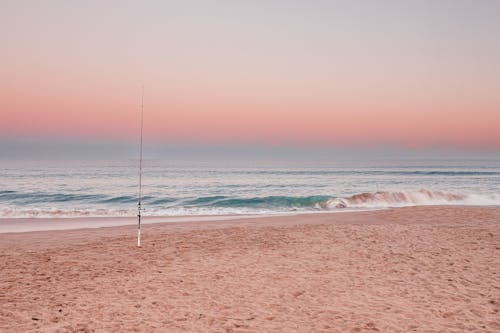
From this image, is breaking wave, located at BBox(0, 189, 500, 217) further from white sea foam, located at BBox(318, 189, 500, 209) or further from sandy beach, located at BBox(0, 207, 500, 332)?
sandy beach, located at BBox(0, 207, 500, 332)

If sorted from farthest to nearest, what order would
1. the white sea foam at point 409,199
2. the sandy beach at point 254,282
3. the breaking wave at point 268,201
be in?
the white sea foam at point 409,199 → the breaking wave at point 268,201 → the sandy beach at point 254,282

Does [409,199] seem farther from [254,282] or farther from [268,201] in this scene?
[254,282]

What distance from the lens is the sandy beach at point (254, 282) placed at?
5.74 metres

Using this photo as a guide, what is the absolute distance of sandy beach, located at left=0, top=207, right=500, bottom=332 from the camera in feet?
18.8

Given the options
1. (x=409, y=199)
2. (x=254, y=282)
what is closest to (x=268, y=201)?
(x=409, y=199)

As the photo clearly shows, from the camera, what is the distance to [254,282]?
7.74 metres

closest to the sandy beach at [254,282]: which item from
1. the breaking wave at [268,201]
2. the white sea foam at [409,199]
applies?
the breaking wave at [268,201]

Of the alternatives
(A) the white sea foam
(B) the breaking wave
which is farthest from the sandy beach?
(A) the white sea foam

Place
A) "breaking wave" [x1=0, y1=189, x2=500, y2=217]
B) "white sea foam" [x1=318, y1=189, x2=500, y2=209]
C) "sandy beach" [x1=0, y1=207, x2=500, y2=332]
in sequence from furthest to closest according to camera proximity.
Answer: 1. "white sea foam" [x1=318, y1=189, x2=500, y2=209]
2. "breaking wave" [x1=0, y1=189, x2=500, y2=217]
3. "sandy beach" [x1=0, y1=207, x2=500, y2=332]

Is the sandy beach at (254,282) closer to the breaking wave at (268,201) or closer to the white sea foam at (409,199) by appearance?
the breaking wave at (268,201)

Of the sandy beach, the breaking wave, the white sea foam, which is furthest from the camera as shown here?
the white sea foam

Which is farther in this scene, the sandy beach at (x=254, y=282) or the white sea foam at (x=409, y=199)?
the white sea foam at (x=409, y=199)

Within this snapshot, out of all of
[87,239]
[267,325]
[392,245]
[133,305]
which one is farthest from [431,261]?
[87,239]

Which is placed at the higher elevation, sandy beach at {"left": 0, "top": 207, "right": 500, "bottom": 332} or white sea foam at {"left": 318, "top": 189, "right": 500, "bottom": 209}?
sandy beach at {"left": 0, "top": 207, "right": 500, "bottom": 332}
